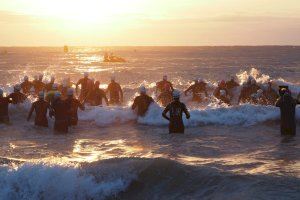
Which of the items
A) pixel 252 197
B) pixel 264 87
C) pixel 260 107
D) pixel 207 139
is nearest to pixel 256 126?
pixel 260 107

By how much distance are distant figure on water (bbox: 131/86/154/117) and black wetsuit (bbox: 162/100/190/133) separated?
2.81 meters

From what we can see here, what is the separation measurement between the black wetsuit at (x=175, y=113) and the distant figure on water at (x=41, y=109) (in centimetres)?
404

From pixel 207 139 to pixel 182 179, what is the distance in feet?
15.0

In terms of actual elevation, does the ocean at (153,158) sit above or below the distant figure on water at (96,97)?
below

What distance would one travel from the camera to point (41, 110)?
14812mm

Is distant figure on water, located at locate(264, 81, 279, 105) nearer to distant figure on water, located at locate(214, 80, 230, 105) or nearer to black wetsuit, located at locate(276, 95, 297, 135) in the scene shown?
distant figure on water, located at locate(214, 80, 230, 105)

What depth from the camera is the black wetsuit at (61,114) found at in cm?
1378

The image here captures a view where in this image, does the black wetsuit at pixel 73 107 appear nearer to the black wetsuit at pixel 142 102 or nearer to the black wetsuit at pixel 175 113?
the black wetsuit at pixel 142 102

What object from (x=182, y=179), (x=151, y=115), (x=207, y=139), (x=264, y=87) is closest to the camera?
(x=182, y=179)

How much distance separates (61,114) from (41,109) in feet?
4.04

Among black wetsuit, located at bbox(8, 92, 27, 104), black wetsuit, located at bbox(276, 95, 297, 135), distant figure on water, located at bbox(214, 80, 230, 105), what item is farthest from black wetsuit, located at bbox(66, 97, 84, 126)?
distant figure on water, located at bbox(214, 80, 230, 105)

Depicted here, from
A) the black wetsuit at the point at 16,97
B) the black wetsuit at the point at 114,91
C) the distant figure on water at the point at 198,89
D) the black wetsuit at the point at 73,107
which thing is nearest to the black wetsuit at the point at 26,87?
the black wetsuit at the point at 114,91

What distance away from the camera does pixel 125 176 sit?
9.12 meters

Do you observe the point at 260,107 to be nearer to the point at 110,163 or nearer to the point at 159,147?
the point at 159,147
